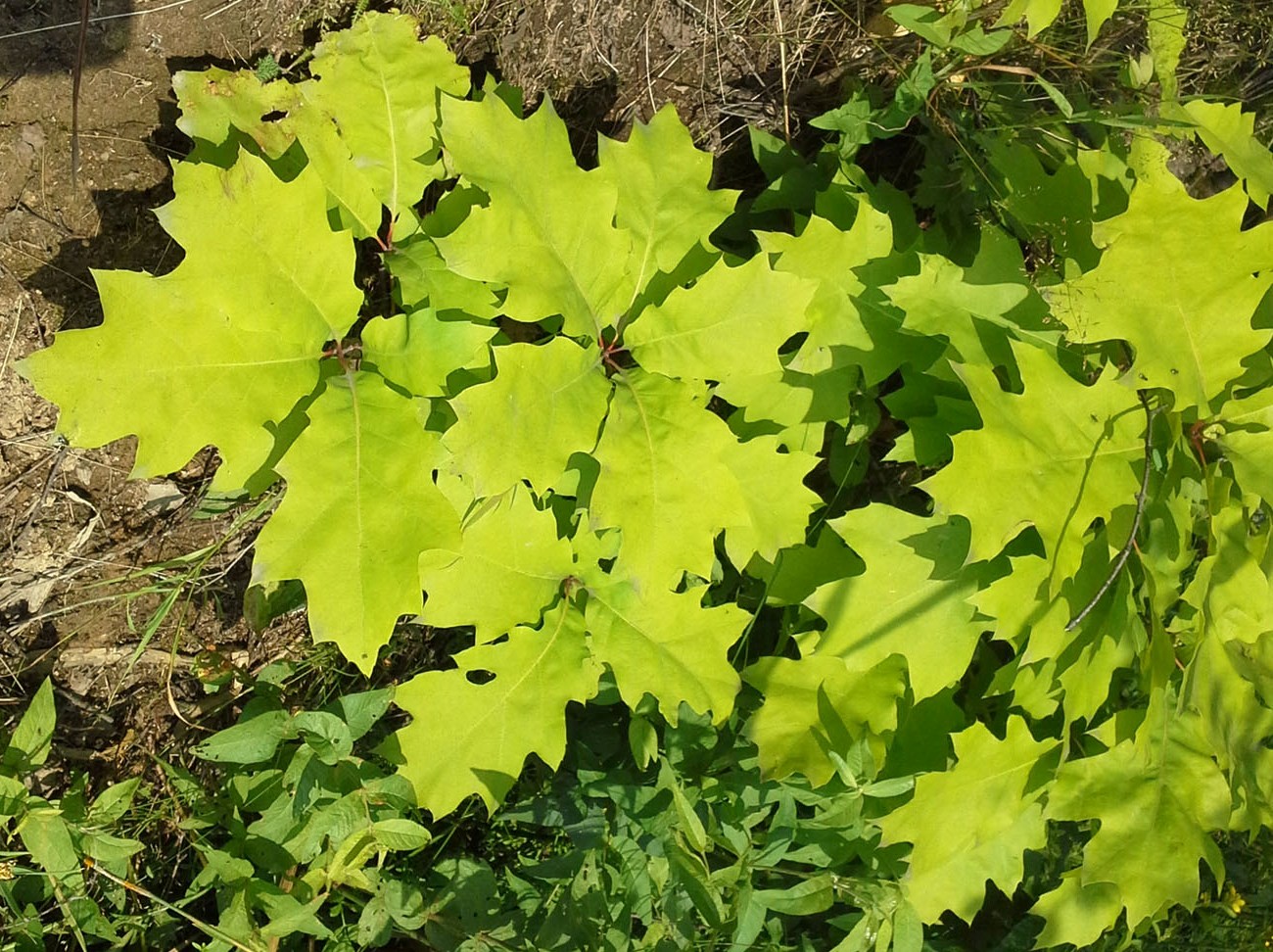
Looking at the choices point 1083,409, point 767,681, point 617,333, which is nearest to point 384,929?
point 767,681

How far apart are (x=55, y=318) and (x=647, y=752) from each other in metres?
1.74

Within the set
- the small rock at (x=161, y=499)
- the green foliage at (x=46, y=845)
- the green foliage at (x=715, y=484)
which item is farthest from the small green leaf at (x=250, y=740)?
the small rock at (x=161, y=499)

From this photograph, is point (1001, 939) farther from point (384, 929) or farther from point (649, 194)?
point (649, 194)

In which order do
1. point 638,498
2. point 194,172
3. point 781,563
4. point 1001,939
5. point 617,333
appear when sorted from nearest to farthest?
point 194,172 → point 638,498 → point 617,333 → point 781,563 → point 1001,939

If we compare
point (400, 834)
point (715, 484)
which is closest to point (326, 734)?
point (400, 834)

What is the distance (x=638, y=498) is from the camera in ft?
6.12

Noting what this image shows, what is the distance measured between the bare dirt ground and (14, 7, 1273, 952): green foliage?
9.7 inches

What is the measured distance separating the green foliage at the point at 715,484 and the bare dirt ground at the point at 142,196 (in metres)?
0.25

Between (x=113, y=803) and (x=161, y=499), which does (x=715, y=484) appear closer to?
(x=161, y=499)

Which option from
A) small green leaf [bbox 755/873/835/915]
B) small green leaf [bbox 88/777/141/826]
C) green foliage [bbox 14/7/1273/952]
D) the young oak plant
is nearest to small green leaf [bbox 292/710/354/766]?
green foliage [bbox 14/7/1273/952]

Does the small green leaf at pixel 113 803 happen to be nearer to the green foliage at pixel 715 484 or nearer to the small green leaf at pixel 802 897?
the green foliage at pixel 715 484

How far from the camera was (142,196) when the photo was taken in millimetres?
2414

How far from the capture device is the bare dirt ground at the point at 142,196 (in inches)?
93.0

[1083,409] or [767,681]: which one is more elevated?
[1083,409]
